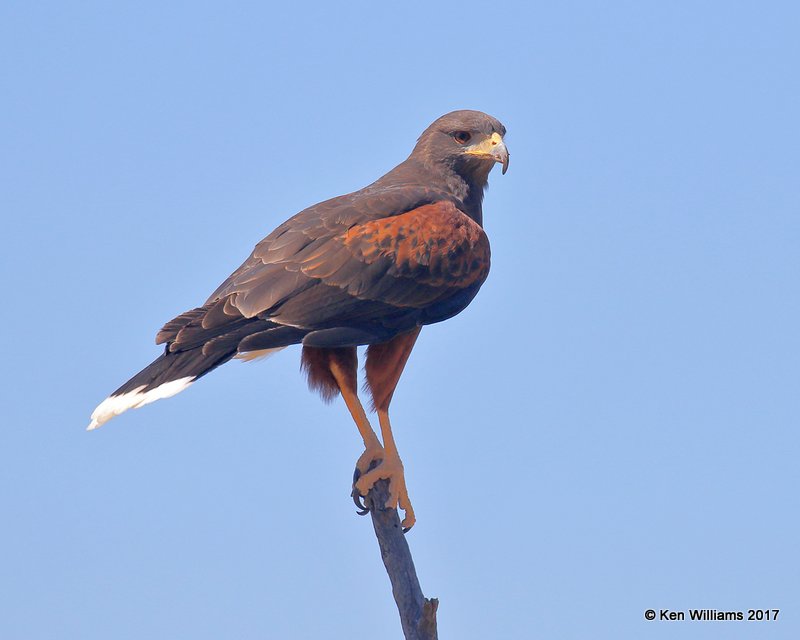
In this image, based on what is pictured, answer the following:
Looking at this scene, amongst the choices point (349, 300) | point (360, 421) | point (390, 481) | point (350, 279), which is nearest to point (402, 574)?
point (390, 481)

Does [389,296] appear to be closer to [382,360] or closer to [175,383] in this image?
[382,360]

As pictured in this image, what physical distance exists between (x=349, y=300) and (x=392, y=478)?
4.16 feet

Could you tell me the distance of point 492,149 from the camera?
8.52 meters

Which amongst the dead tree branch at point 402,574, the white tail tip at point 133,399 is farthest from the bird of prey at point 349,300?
the dead tree branch at point 402,574

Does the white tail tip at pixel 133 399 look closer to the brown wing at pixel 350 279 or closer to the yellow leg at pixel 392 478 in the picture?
the brown wing at pixel 350 279

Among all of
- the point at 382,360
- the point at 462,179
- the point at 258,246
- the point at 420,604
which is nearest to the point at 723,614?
the point at 420,604

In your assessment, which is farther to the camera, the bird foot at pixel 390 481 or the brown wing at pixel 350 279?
the bird foot at pixel 390 481

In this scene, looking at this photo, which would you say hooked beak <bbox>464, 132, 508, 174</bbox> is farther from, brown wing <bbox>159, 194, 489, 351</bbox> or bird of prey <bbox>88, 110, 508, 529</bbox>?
brown wing <bbox>159, 194, 489, 351</bbox>

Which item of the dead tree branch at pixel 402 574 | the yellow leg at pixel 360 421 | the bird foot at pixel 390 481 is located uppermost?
the yellow leg at pixel 360 421

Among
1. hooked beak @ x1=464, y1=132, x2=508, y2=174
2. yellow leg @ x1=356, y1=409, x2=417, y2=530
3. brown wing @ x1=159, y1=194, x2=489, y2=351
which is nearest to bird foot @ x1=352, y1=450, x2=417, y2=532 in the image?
yellow leg @ x1=356, y1=409, x2=417, y2=530

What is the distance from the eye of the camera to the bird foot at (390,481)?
7562mm

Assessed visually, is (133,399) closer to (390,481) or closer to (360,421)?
(360,421)

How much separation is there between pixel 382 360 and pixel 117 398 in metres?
1.85

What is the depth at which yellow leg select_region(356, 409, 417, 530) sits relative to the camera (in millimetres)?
7562
